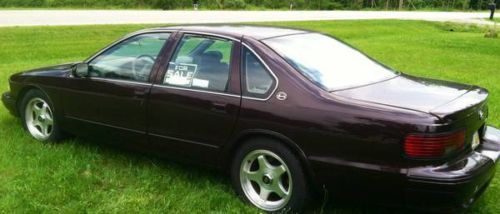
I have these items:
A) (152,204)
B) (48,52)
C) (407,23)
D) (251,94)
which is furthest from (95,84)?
(407,23)

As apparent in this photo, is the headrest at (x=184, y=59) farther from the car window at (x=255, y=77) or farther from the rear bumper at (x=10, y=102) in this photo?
the rear bumper at (x=10, y=102)

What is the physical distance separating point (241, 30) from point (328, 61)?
772 mm

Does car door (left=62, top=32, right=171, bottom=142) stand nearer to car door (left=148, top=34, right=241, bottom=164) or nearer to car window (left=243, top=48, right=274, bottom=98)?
car door (left=148, top=34, right=241, bottom=164)

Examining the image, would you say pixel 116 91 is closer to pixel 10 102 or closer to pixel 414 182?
pixel 10 102

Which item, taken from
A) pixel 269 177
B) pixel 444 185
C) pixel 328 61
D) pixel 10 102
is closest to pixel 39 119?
pixel 10 102

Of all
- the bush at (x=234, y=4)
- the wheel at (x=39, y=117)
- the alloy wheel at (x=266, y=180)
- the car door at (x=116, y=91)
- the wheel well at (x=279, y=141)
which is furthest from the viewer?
the bush at (x=234, y=4)

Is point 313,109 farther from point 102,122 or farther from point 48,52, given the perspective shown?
point 48,52

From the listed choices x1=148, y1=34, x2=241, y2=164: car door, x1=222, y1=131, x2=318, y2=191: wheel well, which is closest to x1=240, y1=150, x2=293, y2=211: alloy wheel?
x1=222, y1=131, x2=318, y2=191: wheel well

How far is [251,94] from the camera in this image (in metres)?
4.18

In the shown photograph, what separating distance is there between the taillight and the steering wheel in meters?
2.30

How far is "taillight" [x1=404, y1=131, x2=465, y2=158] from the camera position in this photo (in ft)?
11.5

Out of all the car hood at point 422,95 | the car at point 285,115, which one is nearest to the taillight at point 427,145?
the car at point 285,115

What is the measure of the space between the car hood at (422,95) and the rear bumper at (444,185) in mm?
351

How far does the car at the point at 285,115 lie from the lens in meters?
3.60
